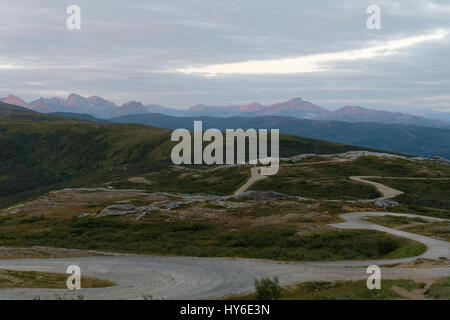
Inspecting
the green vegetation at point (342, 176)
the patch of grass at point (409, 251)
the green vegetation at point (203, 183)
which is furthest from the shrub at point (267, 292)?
the green vegetation at point (203, 183)

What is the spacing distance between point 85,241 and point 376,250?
47.6 meters

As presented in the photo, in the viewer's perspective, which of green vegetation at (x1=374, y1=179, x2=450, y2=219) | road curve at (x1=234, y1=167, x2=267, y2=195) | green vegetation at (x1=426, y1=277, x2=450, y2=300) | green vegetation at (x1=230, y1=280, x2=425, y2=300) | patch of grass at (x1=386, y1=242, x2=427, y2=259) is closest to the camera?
green vegetation at (x1=426, y1=277, x2=450, y2=300)

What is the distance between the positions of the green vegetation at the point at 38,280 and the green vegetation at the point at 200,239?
1867cm

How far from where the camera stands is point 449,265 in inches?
1620

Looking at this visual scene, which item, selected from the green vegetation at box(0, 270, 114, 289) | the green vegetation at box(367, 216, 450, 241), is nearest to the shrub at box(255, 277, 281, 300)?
the green vegetation at box(0, 270, 114, 289)

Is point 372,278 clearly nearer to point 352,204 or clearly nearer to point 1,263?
point 1,263

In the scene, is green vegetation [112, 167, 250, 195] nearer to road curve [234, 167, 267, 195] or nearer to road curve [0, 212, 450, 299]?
road curve [234, 167, 267, 195]

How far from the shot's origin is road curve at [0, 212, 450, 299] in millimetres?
35812

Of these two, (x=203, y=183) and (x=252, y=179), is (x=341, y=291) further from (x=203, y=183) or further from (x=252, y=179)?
(x=203, y=183)

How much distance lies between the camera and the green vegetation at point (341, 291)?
29.9m

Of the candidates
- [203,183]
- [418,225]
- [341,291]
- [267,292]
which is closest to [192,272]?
[267,292]

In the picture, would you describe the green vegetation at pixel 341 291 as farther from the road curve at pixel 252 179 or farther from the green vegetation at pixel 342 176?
the road curve at pixel 252 179

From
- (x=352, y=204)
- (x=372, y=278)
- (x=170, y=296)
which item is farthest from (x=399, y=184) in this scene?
(x=170, y=296)

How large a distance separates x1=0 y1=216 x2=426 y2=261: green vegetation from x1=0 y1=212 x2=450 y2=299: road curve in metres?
4.57
